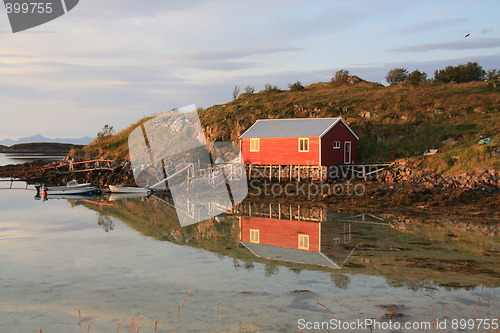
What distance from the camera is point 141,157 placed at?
61500 millimetres

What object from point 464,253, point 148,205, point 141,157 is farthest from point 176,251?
point 141,157

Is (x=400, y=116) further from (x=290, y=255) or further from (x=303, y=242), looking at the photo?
(x=290, y=255)

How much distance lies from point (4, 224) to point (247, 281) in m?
19.0

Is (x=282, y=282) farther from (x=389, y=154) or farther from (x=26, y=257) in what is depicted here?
(x=389, y=154)

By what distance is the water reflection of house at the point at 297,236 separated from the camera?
18.1 m

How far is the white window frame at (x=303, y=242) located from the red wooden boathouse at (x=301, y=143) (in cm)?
1961

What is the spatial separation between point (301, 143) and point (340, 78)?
39.5m

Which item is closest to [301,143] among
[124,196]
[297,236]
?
[124,196]

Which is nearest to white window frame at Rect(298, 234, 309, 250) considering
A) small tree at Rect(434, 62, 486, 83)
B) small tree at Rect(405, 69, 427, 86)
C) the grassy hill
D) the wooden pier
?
the grassy hill

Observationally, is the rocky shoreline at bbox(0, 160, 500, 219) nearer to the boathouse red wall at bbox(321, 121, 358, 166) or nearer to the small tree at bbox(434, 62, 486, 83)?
the boathouse red wall at bbox(321, 121, 358, 166)

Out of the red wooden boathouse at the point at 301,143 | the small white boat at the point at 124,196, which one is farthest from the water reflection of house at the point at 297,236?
the small white boat at the point at 124,196

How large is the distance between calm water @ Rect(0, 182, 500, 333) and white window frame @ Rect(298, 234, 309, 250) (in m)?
0.33

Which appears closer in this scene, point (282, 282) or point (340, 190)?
point (282, 282)

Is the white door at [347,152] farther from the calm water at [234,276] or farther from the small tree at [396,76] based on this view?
the small tree at [396,76]
